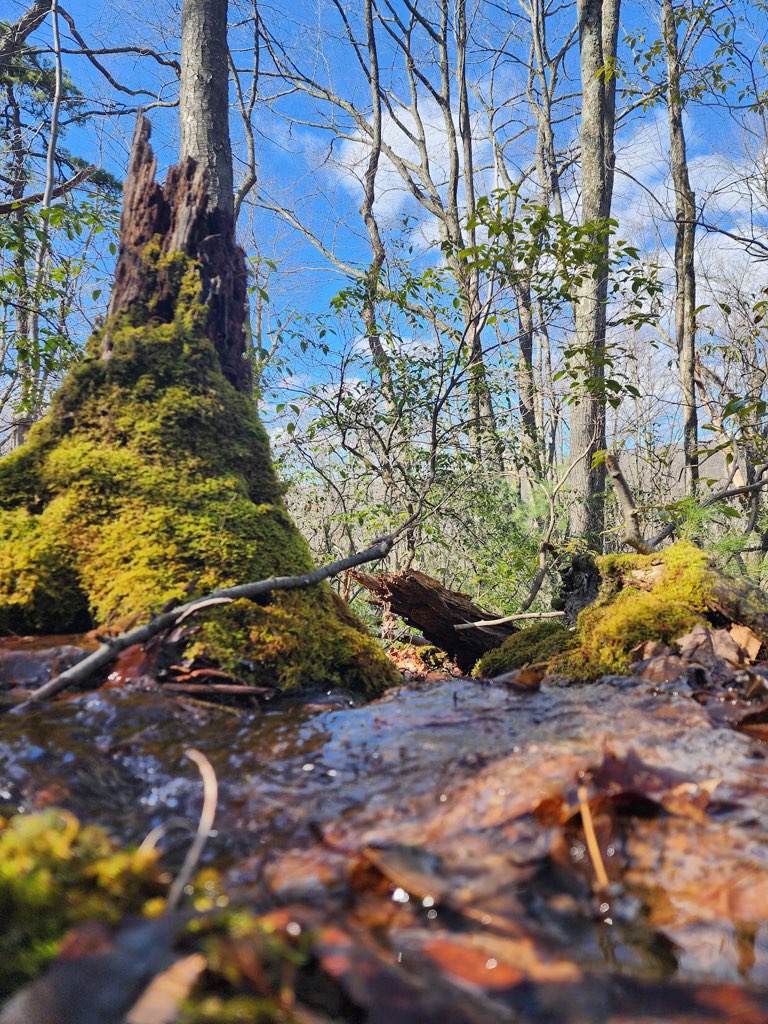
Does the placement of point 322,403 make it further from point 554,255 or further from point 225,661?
point 225,661

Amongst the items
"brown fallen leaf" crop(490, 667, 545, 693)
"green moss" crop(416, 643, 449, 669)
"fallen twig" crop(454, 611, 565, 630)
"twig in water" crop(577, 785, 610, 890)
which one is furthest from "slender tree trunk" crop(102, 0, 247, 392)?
"twig in water" crop(577, 785, 610, 890)

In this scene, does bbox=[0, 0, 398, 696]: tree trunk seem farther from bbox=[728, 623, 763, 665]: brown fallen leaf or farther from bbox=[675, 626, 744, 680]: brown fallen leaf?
bbox=[728, 623, 763, 665]: brown fallen leaf

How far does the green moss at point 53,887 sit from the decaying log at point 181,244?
3240mm

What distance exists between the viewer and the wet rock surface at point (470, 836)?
0.73 meters

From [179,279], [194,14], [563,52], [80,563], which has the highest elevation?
[563,52]

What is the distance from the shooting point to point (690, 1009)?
27.4 inches

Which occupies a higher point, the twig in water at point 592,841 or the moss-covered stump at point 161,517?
the moss-covered stump at point 161,517

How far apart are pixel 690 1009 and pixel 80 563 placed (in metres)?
2.49

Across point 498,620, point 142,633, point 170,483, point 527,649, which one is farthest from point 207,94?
point 527,649

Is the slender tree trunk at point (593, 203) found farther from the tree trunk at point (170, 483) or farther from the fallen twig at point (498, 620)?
the tree trunk at point (170, 483)

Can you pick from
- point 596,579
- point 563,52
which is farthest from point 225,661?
point 563,52

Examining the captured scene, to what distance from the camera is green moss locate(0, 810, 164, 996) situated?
27.5 inches

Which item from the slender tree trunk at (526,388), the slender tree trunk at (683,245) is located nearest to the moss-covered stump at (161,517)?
the slender tree trunk at (526,388)

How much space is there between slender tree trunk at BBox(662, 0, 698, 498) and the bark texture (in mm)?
7377
